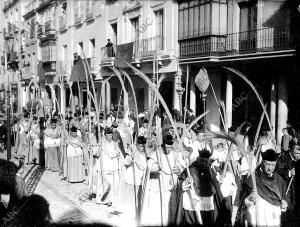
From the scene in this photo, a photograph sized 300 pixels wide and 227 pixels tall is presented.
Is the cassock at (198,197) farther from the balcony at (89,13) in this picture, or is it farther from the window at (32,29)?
the window at (32,29)

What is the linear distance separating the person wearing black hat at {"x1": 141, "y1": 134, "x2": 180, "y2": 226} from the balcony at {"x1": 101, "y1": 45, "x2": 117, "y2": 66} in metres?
17.6

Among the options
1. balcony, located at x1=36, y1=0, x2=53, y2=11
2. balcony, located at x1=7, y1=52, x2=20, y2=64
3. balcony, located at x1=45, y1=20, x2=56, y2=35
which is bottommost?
balcony, located at x1=7, y1=52, x2=20, y2=64

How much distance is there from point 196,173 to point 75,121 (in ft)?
30.4

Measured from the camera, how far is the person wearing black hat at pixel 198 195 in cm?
571

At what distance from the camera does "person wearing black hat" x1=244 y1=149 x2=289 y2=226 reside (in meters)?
5.05

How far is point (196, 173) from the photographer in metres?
5.76

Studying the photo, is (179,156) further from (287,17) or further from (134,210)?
(287,17)

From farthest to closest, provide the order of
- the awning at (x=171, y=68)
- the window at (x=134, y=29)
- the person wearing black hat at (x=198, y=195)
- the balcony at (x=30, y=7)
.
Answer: the balcony at (x=30, y=7), the window at (x=134, y=29), the awning at (x=171, y=68), the person wearing black hat at (x=198, y=195)

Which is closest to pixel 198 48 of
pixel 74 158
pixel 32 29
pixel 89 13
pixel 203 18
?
pixel 203 18

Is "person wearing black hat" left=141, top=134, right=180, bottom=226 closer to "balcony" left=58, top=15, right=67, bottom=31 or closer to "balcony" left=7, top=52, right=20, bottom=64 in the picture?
"balcony" left=58, top=15, right=67, bottom=31

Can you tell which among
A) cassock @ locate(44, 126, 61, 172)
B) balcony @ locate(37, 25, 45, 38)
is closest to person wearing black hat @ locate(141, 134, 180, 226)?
cassock @ locate(44, 126, 61, 172)

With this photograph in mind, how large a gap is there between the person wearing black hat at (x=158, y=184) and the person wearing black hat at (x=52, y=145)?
5.68m

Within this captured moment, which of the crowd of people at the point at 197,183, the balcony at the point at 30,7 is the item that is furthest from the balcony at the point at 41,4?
the crowd of people at the point at 197,183

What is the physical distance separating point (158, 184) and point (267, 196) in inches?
79.9
